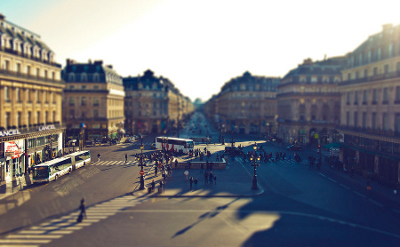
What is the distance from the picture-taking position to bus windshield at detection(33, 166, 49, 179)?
3450 cm

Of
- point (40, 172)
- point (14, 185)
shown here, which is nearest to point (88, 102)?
point (40, 172)

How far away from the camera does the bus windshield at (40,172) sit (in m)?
34.5

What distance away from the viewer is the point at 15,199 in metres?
28.6

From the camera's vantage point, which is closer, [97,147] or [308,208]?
[308,208]

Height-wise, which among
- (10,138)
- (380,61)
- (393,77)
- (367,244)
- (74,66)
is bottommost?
(367,244)

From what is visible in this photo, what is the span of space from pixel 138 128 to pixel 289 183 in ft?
237

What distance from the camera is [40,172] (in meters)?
34.8

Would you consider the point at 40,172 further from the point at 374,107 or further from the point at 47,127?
the point at 374,107

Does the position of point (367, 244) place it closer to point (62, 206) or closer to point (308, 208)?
point (308, 208)

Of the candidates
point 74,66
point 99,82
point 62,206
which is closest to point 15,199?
point 62,206

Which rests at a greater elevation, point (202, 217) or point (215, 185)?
point (215, 185)

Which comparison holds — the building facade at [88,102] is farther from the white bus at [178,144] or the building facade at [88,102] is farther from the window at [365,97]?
the window at [365,97]

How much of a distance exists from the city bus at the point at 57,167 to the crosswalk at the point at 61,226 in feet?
39.1

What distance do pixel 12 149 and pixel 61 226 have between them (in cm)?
2031
